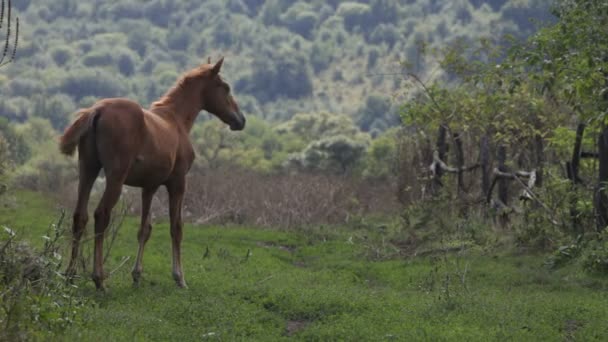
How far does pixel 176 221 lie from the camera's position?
39.0 ft

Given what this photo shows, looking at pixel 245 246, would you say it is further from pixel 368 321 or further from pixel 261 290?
pixel 368 321

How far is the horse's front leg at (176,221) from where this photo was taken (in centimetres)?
1162

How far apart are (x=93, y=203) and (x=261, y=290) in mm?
17966

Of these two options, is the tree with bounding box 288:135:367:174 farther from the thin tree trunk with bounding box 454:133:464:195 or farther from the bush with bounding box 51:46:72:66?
the bush with bounding box 51:46:72:66

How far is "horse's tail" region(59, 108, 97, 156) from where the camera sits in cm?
973

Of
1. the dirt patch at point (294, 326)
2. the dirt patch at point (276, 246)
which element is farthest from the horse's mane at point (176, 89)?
the dirt patch at point (276, 246)

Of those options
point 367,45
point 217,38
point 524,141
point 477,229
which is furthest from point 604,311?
point 217,38

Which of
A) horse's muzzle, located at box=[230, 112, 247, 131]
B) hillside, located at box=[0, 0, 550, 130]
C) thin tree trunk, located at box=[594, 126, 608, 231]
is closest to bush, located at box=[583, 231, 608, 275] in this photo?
thin tree trunk, located at box=[594, 126, 608, 231]

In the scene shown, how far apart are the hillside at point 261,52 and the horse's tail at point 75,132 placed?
12667cm

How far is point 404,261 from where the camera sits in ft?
53.1

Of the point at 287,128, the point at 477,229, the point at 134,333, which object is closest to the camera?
the point at 134,333

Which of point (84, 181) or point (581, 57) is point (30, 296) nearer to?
point (84, 181)

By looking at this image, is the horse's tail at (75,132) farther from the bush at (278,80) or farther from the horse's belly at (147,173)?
the bush at (278,80)

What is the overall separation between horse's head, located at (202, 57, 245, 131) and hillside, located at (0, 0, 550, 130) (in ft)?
407
